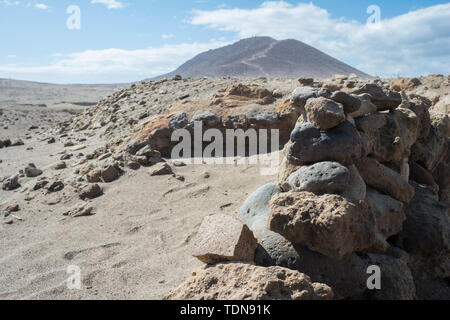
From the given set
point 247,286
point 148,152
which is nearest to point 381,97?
point 247,286

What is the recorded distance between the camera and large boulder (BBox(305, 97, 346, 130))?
342cm

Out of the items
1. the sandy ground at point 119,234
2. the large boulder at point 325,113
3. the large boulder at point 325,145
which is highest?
the large boulder at point 325,113

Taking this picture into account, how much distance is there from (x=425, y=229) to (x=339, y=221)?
5.13 feet

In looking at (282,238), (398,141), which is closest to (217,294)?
(282,238)

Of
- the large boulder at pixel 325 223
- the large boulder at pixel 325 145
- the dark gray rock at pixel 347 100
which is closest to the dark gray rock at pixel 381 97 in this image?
the dark gray rock at pixel 347 100

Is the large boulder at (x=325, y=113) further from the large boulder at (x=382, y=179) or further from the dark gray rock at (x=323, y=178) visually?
the large boulder at (x=382, y=179)

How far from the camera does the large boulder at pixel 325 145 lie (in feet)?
11.2

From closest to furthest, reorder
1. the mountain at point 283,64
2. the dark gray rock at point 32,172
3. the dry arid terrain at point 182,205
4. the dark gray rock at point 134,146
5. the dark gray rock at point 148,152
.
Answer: the dry arid terrain at point 182,205, the dark gray rock at point 148,152, the dark gray rock at point 134,146, the dark gray rock at point 32,172, the mountain at point 283,64

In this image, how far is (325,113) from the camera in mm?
3420

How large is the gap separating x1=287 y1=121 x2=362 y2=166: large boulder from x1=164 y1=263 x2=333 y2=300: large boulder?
129cm

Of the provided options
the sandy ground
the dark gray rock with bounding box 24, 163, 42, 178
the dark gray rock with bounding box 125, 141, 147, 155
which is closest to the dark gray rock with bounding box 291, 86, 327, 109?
the sandy ground

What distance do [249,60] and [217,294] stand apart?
71723 mm

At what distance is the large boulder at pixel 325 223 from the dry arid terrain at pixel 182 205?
2cm

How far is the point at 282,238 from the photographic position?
9.97 ft
